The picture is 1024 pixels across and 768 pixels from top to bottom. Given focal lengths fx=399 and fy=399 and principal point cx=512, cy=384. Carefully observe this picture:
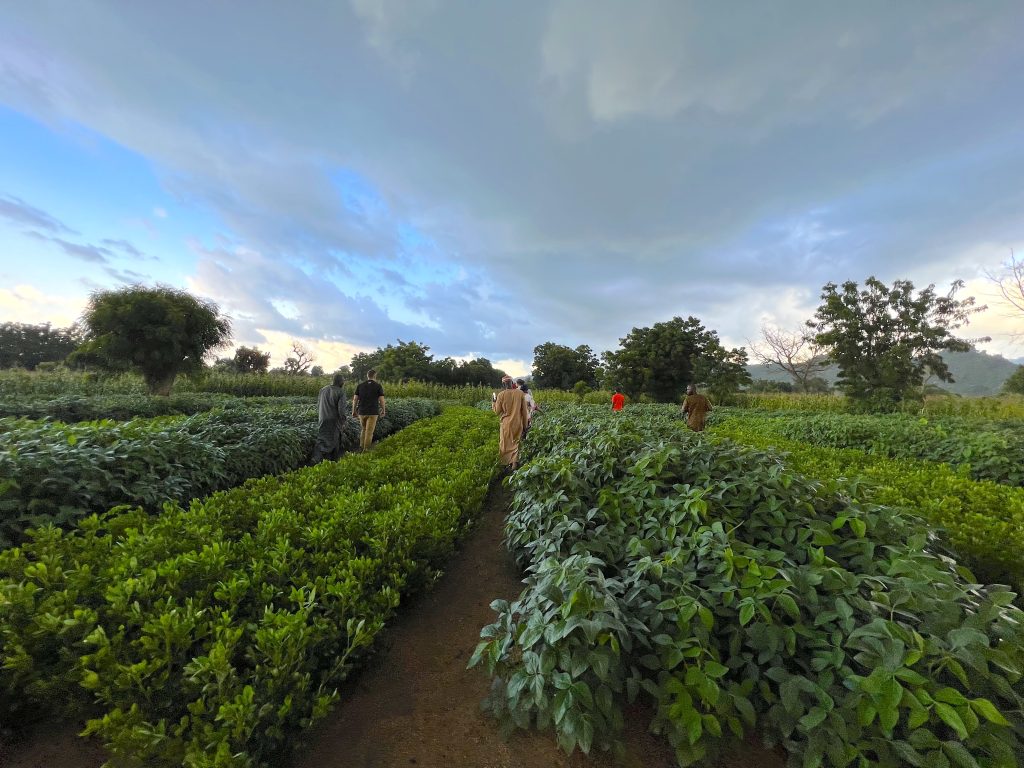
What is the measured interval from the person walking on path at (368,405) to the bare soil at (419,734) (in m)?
6.65

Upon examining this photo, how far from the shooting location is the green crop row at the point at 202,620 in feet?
4.87

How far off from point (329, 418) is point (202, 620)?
6.06 m

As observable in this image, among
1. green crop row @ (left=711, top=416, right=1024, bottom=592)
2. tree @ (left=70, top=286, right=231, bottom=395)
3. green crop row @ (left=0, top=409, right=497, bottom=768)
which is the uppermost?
tree @ (left=70, top=286, right=231, bottom=395)

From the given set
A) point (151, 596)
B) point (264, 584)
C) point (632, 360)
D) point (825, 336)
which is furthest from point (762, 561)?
point (632, 360)

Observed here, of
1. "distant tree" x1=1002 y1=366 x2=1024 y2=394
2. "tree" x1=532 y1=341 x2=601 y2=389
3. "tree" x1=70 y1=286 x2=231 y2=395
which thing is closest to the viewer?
"tree" x1=70 y1=286 x2=231 y2=395

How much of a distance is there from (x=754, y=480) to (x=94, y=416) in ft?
38.0

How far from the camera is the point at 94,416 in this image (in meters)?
8.18

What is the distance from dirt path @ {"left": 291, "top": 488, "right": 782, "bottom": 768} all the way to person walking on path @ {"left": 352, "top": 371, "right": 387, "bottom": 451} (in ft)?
21.4

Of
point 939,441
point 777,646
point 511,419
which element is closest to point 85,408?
point 511,419

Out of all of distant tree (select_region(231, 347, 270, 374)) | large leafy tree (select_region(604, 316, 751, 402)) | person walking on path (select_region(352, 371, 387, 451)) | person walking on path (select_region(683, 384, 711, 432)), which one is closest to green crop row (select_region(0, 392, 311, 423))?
person walking on path (select_region(352, 371, 387, 451))

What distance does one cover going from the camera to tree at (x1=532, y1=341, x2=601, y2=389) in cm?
4812

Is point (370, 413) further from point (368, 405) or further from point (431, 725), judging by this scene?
point (431, 725)

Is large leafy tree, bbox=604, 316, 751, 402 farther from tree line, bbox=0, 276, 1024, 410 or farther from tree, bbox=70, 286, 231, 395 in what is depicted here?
tree, bbox=70, 286, 231, 395

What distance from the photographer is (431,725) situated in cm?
195
